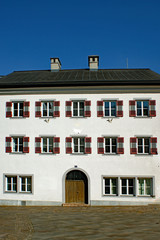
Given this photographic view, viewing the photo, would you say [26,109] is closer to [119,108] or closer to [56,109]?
[56,109]

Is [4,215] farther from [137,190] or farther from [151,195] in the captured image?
[151,195]

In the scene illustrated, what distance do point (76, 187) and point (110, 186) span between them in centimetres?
276

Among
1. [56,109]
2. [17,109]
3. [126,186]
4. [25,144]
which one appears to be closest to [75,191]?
[126,186]

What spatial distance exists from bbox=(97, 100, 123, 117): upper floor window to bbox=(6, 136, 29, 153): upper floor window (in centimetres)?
649

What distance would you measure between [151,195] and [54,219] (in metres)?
7.84

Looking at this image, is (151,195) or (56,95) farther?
(56,95)

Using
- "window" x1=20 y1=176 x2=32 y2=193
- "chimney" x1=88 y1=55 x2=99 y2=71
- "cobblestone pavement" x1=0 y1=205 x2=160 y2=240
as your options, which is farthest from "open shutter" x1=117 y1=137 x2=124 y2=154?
"chimney" x1=88 y1=55 x2=99 y2=71

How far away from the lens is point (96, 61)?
68.8 ft

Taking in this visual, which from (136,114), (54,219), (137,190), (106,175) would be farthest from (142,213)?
(136,114)

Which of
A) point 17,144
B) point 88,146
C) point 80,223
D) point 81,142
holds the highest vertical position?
point 81,142

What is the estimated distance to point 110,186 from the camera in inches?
626

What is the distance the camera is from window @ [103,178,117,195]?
626 inches

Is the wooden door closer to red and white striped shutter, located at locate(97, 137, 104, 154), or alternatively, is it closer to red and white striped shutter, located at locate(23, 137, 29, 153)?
red and white striped shutter, located at locate(97, 137, 104, 154)

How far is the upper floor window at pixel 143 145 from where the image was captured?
51.5ft
